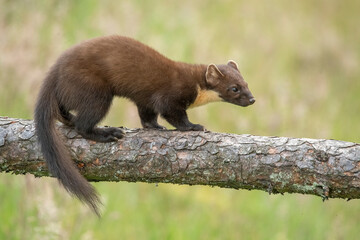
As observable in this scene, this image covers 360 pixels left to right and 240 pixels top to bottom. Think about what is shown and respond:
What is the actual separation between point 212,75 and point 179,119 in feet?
2.07

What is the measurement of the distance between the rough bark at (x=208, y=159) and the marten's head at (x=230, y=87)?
4.04ft

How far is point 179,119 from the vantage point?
4.84m

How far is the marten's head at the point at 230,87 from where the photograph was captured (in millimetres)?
5242

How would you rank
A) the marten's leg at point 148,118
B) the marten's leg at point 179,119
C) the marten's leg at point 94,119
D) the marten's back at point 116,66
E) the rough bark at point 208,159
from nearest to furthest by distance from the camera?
1. the rough bark at point 208,159
2. the marten's leg at point 94,119
3. the marten's back at point 116,66
4. the marten's leg at point 179,119
5. the marten's leg at point 148,118

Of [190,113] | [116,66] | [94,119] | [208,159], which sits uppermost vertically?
[190,113]

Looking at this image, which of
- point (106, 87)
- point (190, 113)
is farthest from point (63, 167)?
point (190, 113)

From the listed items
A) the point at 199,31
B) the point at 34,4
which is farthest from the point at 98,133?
the point at 199,31

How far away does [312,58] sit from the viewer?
1226 cm

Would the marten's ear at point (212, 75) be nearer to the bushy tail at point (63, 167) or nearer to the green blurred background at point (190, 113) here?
the green blurred background at point (190, 113)

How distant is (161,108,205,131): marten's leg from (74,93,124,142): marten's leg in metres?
0.50

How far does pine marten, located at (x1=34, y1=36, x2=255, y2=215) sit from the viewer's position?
4371 millimetres

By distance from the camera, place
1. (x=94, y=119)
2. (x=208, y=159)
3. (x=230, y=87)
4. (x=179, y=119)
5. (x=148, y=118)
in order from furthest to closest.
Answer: (x=230, y=87), (x=148, y=118), (x=179, y=119), (x=94, y=119), (x=208, y=159)

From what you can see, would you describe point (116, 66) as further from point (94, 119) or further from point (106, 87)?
point (94, 119)

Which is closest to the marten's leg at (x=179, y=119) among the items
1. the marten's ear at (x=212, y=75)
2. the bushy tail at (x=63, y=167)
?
the marten's ear at (x=212, y=75)
